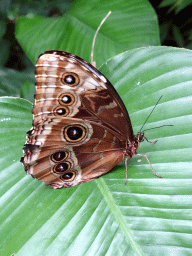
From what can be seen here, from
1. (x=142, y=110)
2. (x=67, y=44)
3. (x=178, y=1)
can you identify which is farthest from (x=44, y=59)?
(x=178, y=1)

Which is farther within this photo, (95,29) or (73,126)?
(95,29)

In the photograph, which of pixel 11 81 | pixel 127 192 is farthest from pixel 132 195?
pixel 11 81

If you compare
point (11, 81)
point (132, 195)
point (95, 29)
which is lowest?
point (132, 195)

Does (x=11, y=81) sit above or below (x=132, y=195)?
above

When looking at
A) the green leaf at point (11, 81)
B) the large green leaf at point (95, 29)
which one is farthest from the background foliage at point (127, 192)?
the green leaf at point (11, 81)

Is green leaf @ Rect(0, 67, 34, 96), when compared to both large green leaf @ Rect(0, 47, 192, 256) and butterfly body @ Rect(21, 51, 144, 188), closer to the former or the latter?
large green leaf @ Rect(0, 47, 192, 256)

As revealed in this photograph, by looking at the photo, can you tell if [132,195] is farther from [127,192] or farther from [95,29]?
[95,29]

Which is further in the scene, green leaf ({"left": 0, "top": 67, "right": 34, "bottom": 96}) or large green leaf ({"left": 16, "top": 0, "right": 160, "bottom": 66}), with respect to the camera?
green leaf ({"left": 0, "top": 67, "right": 34, "bottom": 96})

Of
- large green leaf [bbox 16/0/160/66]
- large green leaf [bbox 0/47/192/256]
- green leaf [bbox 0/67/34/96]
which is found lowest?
large green leaf [bbox 0/47/192/256]

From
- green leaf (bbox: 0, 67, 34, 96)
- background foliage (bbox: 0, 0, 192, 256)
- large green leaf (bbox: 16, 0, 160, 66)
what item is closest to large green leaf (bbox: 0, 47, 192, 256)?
background foliage (bbox: 0, 0, 192, 256)
